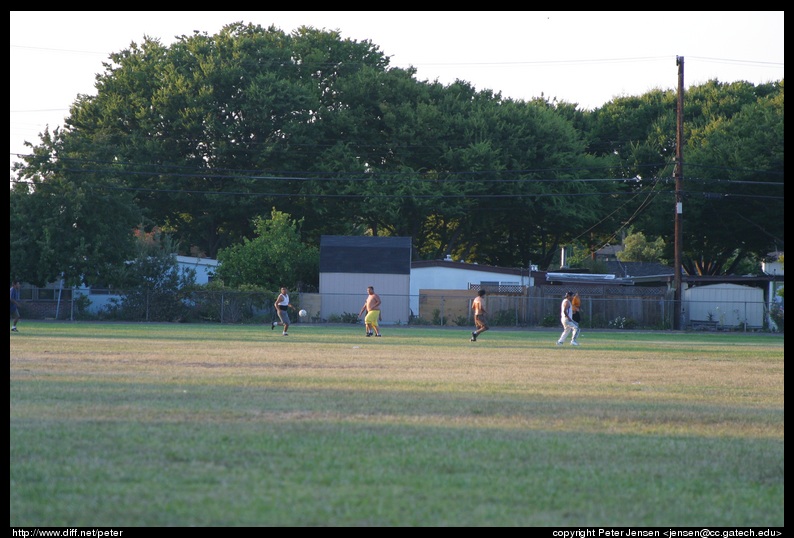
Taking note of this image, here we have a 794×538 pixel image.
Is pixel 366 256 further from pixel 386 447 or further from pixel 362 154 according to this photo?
pixel 386 447

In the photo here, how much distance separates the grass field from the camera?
6.87m

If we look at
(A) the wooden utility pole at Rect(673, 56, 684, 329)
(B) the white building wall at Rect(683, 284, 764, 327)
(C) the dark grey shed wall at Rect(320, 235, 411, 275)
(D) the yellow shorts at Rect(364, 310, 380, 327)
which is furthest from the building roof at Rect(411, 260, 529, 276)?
(D) the yellow shorts at Rect(364, 310, 380, 327)

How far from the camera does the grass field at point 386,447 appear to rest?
6867mm

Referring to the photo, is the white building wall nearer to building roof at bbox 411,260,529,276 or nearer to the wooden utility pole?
the wooden utility pole

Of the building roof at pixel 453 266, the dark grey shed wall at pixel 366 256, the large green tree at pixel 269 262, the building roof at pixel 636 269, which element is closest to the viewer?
the dark grey shed wall at pixel 366 256

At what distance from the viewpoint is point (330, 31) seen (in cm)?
6588

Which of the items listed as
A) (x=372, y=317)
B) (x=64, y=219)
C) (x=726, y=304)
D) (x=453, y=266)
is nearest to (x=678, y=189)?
(x=726, y=304)

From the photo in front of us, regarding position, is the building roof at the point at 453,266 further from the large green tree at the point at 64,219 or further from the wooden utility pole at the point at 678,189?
the large green tree at the point at 64,219

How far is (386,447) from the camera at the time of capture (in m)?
9.23

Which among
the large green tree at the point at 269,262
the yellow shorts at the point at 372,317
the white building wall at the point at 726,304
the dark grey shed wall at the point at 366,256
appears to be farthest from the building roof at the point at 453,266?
the yellow shorts at the point at 372,317

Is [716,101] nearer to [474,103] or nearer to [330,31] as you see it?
[474,103]

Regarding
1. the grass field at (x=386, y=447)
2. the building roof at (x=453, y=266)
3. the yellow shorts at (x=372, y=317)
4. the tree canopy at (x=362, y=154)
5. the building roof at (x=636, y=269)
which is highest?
the tree canopy at (x=362, y=154)

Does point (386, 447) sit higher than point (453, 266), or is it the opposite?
point (453, 266)
